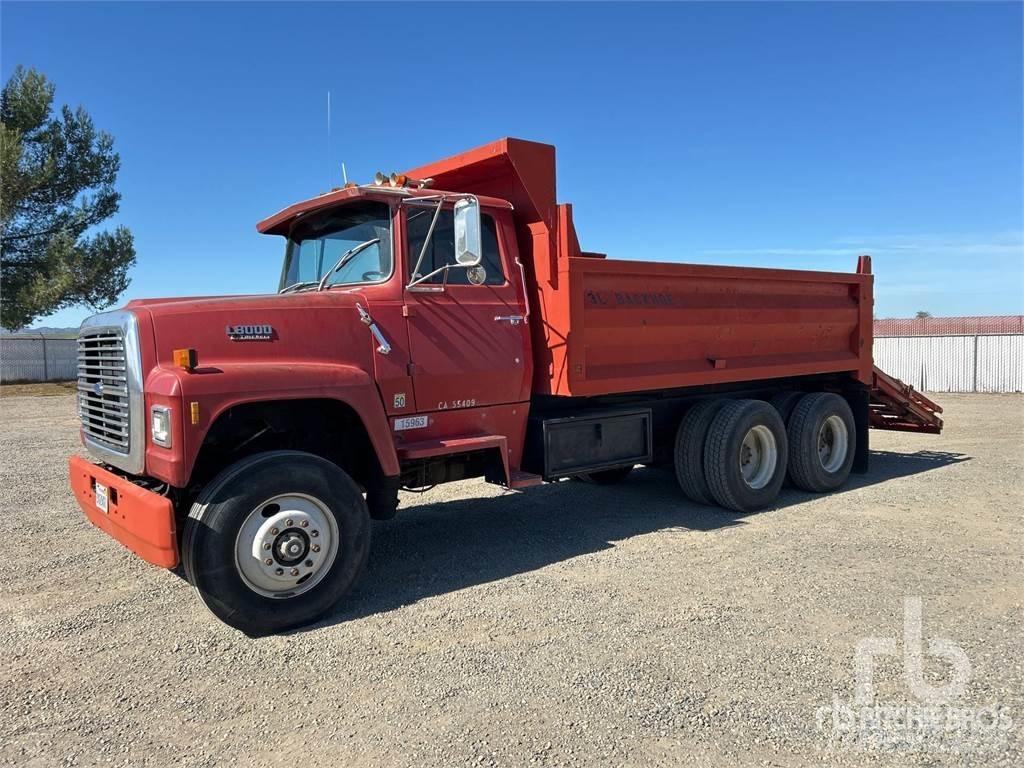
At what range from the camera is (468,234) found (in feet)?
16.8

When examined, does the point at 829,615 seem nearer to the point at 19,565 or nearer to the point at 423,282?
the point at 423,282

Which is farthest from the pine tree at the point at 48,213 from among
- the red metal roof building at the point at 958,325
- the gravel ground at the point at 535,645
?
the red metal roof building at the point at 958,325

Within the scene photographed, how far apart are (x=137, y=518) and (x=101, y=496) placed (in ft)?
2.24

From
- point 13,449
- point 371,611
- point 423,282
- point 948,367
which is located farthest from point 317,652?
point 948,367

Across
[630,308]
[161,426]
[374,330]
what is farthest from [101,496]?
[630,308]

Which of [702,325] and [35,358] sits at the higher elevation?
[702,325]

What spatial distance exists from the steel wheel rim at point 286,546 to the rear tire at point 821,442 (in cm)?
534

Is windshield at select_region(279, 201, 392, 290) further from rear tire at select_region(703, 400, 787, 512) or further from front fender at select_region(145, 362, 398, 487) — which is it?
rear tire at select_region(703, 400, 787, 512)

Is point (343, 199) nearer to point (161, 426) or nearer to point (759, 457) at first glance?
point (161, 426)

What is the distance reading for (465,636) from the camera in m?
4.36

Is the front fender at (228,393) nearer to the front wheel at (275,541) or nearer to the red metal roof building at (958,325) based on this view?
the front wheel at (275,541)

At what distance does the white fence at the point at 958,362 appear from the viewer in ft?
73.5

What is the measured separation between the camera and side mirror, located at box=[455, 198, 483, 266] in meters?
5.09

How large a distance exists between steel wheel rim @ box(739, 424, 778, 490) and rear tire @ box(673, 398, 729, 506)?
51 centimetres
